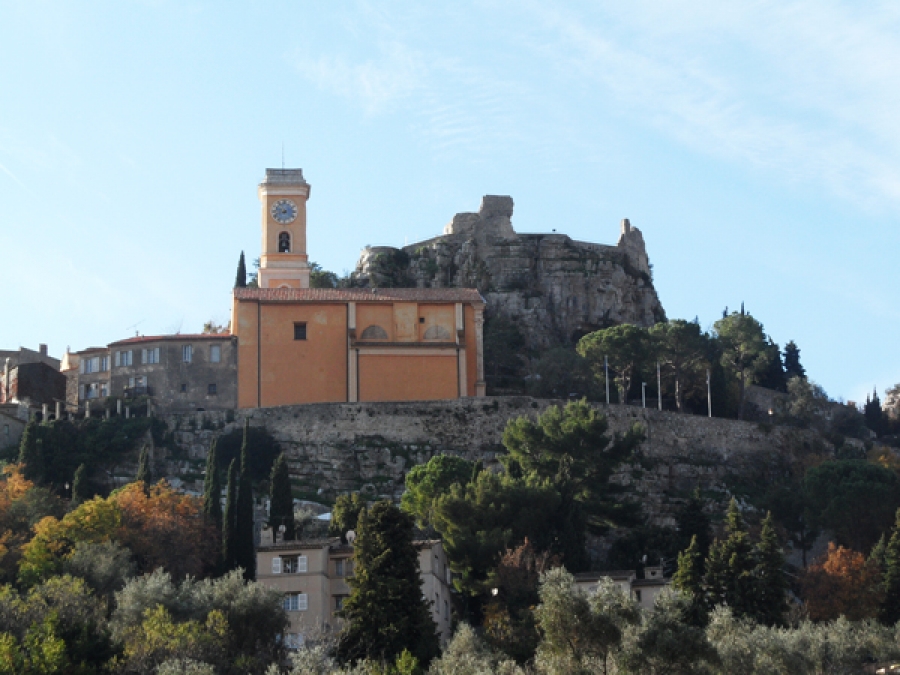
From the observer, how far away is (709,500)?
243 feet

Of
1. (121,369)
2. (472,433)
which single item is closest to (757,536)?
(472,433)

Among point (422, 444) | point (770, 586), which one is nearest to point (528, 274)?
point (422, 444)

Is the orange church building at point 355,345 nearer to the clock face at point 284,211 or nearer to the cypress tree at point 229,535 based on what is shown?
the clock face at point 284,211

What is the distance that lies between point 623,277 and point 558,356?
1294cm

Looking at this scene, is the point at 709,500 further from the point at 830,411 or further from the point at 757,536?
the point at 830,411

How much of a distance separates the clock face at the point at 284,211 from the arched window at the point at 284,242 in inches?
23.7

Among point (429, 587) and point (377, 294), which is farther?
point (377, 294)

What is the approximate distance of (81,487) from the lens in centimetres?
6762

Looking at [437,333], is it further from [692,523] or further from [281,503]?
[692,523]

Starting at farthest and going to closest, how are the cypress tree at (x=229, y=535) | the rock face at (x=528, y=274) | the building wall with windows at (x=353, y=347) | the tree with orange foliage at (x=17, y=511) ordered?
the rock face at (x=528, y=274)
the building wall with windows at (x=353, y=347)
the cypress tree at (x=229, y=535)
the tree with orange foliage at (x=17, y=511)

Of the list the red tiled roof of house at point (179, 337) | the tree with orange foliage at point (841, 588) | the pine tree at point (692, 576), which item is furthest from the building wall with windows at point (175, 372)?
→ the tree with orange foliage at point (841, 588)

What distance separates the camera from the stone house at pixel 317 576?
55.5 m

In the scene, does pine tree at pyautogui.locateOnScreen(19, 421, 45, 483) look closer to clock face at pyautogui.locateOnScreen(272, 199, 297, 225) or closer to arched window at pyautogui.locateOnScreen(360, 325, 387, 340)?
arched window at pyautogui.locateOnScreen(360, 325, 387, 340)

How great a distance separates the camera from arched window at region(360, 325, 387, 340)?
7988 cm
